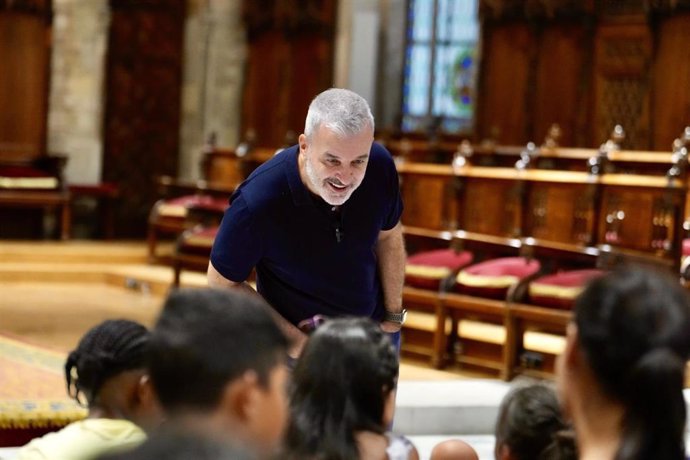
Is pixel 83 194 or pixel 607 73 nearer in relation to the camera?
pixel 607 73

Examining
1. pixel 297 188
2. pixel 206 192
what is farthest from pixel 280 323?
pixel 206 192

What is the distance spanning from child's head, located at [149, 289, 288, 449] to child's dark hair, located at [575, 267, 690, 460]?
405 mm

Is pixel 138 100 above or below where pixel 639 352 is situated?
above

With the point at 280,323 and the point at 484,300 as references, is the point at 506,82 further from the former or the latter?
the point at 280,323

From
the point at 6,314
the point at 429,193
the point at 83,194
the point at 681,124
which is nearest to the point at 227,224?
the point at 429,193

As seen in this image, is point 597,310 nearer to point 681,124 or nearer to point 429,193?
point 429,193

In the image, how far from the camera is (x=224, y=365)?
146 centimetres

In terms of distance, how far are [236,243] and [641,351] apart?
1.61 m

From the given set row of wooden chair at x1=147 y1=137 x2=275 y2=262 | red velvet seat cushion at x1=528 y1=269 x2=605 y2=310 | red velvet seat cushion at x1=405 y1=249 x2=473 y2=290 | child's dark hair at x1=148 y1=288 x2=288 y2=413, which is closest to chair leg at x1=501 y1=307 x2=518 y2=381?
red velvet seat cushion at x1=528 y1=269 x2=605 y2=310

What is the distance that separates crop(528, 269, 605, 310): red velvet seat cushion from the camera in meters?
6.38

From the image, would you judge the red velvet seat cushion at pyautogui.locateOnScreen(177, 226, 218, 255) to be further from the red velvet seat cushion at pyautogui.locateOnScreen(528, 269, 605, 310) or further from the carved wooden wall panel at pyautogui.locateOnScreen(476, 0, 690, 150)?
the red velvet seat cushion at pyautogui.locateOnScreen(528, 269, 605, 310)

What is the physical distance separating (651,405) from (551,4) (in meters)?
10.1

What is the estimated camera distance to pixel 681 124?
10148 millimetres

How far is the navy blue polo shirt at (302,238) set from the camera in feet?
9.91
